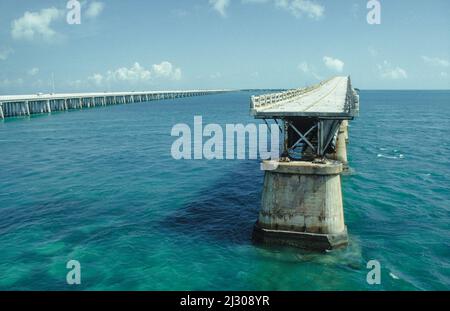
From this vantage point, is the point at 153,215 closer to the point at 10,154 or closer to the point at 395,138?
the point at 10,154

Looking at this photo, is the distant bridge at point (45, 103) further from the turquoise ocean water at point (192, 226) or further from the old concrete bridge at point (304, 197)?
the old concrete bridge at point (304, 197)

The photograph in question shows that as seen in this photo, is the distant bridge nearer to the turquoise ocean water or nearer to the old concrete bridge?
the turquoise ocean water

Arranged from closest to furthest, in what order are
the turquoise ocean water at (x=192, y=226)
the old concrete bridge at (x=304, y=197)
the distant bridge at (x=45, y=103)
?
the turquoise ocean water at (x=192, y=226)
the old concrete bridge at (x=304, y=197)
the distant bridge at (x=45, y=103)

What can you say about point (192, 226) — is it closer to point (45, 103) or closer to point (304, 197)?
point (304, 197)

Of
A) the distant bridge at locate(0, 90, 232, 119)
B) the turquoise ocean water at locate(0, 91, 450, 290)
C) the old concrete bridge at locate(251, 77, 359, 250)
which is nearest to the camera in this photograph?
the turquoise ocean water at locate(0, 91, 450, 290)

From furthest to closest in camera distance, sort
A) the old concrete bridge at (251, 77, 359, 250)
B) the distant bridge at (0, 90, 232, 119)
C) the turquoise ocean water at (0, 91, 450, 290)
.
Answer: the distant bridge at (0, 90, 232, 119) → the old concrete bridge at (251, 77, 359, 250) → the turquoise ocean water at (0, 91, 450, 290)

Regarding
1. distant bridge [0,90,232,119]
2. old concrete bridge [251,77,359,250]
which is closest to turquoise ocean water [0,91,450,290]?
old concrete bridge [251,77,359,250]

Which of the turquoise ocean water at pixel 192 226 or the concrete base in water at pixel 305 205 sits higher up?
the concrete base in water at pixel 305 205

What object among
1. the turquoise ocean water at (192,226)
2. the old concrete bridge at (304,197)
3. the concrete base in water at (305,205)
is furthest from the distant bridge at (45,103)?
the concrete base in water at (305,205)
